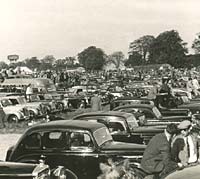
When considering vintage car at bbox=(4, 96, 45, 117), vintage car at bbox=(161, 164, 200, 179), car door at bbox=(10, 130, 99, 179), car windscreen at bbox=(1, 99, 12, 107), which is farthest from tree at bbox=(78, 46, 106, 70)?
vintage car at bbox=(161, 164, 200, 179)

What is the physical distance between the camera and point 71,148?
9.62 meters

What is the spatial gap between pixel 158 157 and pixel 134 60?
148 m

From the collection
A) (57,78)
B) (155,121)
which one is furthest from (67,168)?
(57,78)

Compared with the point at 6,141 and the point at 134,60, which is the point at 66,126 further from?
the point at 134,60

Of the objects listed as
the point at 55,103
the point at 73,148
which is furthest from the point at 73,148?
the point at 55,103

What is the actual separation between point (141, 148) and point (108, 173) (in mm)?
4216

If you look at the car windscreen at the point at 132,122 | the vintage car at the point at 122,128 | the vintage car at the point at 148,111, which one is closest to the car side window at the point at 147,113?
the vintage car at the point at 148,111

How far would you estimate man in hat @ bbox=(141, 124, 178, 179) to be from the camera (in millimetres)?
7195

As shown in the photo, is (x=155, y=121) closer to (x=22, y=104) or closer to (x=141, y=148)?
(x=141, y=148)

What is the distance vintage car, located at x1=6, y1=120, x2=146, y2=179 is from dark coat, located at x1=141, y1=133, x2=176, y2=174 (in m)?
2.38

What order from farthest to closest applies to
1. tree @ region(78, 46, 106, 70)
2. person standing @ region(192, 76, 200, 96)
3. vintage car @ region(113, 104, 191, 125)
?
tree @ region(78, 46, 106, 70) < person standing @ region(192, 76, 200, 96) < vintage car @ region(113, 104, 191, 125)

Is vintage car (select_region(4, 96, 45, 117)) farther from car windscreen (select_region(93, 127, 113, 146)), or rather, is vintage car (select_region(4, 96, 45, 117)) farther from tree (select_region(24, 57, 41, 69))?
tree (select_region(24, 57, 41, 69))

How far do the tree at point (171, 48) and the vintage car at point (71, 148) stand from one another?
370 ft

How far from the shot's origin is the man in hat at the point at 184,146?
813 cm
